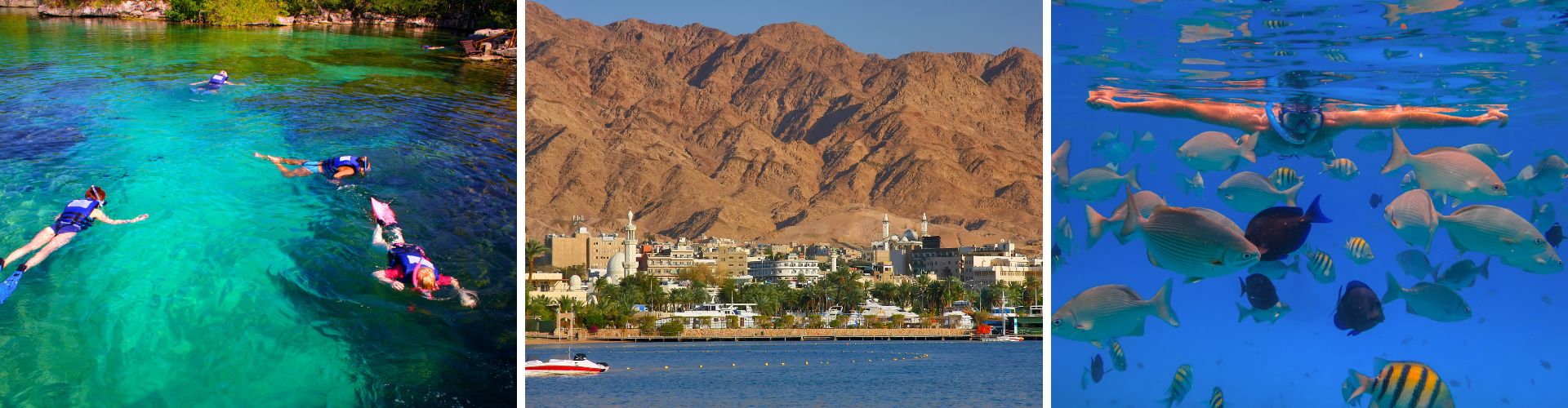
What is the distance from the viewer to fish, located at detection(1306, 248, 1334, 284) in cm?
683

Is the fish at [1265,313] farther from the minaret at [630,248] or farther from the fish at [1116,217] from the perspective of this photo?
the minaret at [630,248]

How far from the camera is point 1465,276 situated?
6.76 meters

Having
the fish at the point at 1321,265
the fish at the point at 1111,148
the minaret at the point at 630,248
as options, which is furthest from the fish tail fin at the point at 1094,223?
the minaret at the point at 630,248

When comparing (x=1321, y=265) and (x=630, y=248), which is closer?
(x=1321, y=265)

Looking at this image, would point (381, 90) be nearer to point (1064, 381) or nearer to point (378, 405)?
point (378, 405)

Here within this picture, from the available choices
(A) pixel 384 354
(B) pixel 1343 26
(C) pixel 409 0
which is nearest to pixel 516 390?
(A) pixel 384 354

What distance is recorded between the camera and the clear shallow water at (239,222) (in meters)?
3.88

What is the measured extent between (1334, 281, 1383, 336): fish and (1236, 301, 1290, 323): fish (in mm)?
292

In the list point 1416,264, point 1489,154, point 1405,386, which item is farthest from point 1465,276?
point 1405,386

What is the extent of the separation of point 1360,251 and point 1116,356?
5.26 ft

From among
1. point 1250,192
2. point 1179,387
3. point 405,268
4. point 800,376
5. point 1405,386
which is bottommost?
point 800,376

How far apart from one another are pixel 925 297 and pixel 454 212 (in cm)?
2424

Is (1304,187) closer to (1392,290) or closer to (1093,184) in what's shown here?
(1392,290)

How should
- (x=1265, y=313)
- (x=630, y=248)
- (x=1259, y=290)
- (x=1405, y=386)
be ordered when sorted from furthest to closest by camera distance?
(x=630, y=248), (x=1265, y=313), (x=1259, y=290), (x=1405, y=386)
